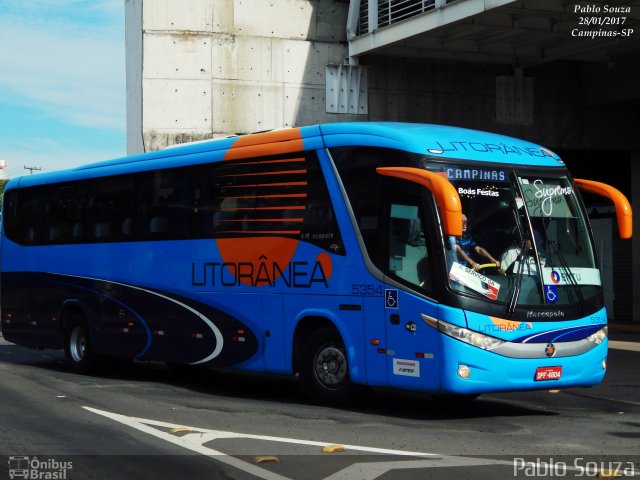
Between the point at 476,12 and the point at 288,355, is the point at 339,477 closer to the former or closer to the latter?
the point at 288,355

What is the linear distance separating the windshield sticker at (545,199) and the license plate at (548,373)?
5.68ft

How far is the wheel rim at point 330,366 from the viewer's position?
12.1 metres

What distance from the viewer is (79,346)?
Answer: 57.7ft

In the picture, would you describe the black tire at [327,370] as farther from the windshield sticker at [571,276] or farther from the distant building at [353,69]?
the distant building at [353,69]

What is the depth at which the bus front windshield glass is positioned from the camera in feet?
35.9

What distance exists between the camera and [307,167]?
1273 centimetres

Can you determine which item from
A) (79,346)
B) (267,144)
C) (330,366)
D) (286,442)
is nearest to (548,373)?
(330,366)

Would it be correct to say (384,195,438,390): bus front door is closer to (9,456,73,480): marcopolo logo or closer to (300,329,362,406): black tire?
(300,329,362,406): black tire

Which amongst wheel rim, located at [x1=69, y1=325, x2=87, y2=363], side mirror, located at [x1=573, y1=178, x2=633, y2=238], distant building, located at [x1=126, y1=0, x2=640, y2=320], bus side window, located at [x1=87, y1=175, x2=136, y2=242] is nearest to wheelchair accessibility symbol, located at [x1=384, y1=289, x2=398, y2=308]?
side mirror, located at [x1=573, y1=178, x2=633, y2=238]

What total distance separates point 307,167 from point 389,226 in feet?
5.74

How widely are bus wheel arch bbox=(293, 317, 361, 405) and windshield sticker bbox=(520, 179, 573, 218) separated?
2.74 m

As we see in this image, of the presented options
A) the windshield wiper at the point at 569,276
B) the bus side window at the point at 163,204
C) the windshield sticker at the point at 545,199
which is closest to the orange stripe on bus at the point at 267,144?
the bus side window at the point at 163,204

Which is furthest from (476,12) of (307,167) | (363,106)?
(307,167)

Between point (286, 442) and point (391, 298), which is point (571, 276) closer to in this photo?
point (391, 298)
